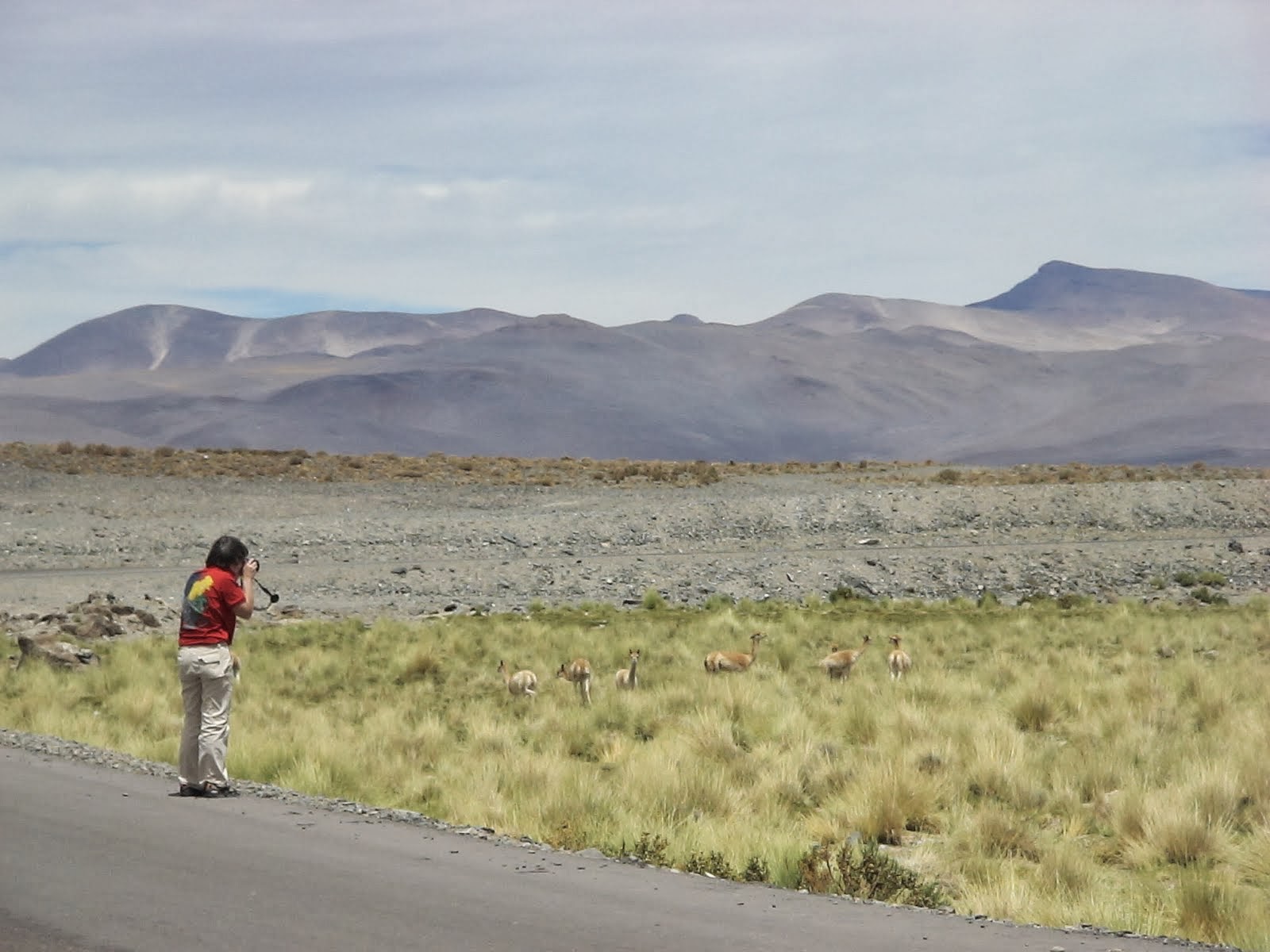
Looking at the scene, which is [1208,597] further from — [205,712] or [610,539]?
[205,712]

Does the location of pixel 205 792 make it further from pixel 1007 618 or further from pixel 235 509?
pixel 235 509

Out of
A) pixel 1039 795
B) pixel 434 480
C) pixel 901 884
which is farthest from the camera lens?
pixel 434 480

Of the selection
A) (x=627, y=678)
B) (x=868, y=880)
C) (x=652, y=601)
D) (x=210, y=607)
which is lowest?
(x=652, y=601)

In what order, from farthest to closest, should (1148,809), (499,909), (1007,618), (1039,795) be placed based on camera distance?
(1007,618), (1039,795), (1148,809), (499,909)

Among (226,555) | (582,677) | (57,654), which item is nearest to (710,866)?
(226,555)

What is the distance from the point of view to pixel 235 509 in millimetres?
49156

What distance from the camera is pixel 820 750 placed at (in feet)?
42.0

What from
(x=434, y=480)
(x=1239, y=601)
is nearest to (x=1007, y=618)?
(x=1239, y=601)

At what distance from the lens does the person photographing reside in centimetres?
1004

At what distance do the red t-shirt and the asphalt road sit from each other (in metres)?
1.29

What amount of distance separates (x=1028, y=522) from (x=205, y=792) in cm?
3870

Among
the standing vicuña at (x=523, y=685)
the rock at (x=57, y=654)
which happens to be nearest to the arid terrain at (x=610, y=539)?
the rock at (x=57, y=654)

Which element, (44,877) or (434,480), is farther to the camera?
(434,480)

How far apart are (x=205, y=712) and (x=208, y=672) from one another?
31 centimetres
